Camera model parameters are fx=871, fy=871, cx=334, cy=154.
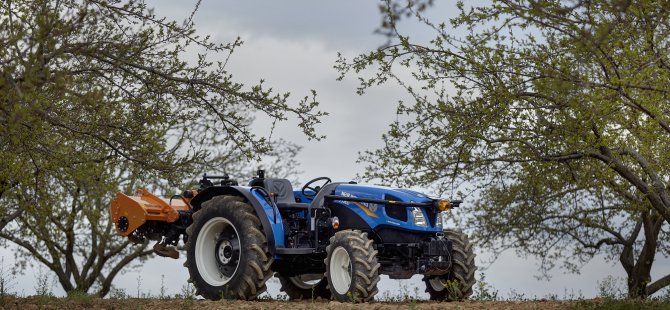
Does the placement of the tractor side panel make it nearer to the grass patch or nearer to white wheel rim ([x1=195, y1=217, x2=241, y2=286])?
white wheel rim ([x1=195, y1=217, x2=241, y2=286])

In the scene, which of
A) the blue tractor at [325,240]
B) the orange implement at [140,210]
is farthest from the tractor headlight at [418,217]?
the orange implement at [140,210]

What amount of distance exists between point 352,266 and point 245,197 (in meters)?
2.19

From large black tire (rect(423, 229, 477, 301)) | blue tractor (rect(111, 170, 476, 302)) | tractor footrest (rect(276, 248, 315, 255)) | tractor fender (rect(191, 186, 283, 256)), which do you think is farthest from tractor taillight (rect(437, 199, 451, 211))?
tractor fender (rect(191, 186, 283, 256))

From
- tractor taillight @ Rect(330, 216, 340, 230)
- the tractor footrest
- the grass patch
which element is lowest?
the grass patch

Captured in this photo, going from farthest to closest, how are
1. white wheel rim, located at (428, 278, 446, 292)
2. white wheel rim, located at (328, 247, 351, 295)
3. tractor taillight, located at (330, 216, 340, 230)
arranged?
white wheel rim, located at (428, 278, 446, 292), tractor taillight, located at (330, 216, 340, 230), white wheel rim, located at (328, 247, 351, 295)

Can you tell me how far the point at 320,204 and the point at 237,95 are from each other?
2.23m

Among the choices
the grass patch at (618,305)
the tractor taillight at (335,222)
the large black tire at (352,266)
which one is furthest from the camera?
the tractor taillight at (335,222)

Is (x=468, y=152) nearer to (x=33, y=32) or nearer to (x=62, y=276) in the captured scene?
(x=33, y=32)

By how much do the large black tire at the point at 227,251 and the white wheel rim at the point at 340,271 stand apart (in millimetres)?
1021

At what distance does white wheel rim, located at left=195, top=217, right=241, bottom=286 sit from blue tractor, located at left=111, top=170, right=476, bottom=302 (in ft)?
0.04

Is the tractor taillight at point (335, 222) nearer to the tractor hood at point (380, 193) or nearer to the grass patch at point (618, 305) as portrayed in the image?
the tractor hood at point (380, 193)

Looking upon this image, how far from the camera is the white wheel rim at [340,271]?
33.7 feet

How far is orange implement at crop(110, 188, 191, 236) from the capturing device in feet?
39.8

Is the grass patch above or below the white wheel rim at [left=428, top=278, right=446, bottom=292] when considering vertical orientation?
below
